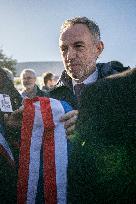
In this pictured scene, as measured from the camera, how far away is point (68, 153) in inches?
99.8

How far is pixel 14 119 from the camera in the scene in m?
2.73

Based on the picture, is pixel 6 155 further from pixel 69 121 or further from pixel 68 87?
pixel 68 87

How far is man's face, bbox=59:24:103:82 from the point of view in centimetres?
332

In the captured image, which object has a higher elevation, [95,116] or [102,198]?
[95,116]

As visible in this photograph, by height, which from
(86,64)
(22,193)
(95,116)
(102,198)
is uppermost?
(86,64)

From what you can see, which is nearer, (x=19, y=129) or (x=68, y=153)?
(x=68, y=153)

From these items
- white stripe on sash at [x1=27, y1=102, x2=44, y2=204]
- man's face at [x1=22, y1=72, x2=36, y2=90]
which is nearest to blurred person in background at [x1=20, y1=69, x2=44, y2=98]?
man's face at [x1=22, y1=72, x2=36, y2=90]

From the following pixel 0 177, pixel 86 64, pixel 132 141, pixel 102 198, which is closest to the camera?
pixel 132 141

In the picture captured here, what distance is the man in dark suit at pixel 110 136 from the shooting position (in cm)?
154

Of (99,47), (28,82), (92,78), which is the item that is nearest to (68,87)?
(92,78)

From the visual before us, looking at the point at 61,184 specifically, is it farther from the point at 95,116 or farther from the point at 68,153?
→ the point at 95,116

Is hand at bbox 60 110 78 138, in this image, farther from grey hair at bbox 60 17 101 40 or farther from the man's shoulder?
grey hair at bbox 60 17 101 40

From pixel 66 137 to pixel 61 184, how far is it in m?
0.31

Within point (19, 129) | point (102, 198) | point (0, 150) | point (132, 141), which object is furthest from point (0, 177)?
point (132, 141)
